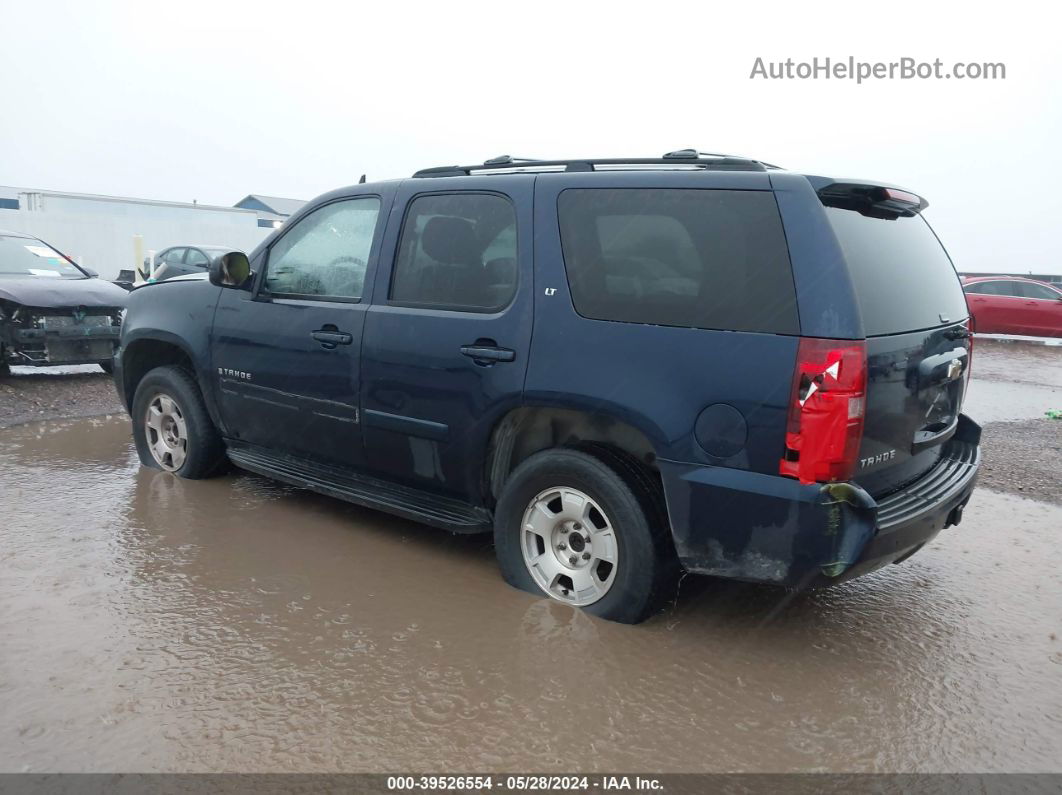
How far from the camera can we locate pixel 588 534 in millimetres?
3523

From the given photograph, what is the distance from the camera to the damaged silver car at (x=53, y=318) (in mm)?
8281

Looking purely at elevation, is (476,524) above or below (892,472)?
below

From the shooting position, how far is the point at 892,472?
3.29 metres

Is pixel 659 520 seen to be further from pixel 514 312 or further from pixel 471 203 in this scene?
pixel 471 203

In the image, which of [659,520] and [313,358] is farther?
[313,358]

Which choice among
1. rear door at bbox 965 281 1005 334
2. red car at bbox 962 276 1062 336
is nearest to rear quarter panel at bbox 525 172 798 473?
red car at bbox 962 276 1062 336

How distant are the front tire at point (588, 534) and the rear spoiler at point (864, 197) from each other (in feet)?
4.33

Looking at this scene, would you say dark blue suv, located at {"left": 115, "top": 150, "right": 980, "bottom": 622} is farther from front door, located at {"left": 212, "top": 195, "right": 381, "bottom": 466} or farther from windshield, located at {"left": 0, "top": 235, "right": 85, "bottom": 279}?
windshield, located at {"left": 0, "top": 235, "right": 85, "bottom": 279}

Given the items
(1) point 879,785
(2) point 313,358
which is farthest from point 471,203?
(1) point 879,785

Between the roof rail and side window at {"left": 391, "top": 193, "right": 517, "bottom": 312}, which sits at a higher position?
the roof rail

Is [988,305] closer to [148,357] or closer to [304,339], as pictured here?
[304,339]

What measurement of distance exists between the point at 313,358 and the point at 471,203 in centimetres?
123

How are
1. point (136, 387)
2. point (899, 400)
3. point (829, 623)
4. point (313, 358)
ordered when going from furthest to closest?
point (136, 387), point (313, 358), point (829, 623), point (899, 400)

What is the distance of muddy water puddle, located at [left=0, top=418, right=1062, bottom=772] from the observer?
2670 mm
